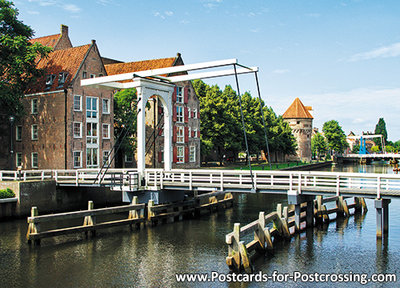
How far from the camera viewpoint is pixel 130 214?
863 inches

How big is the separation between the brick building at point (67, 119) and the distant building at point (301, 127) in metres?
68.7

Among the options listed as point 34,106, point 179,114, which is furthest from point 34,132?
point 179,114

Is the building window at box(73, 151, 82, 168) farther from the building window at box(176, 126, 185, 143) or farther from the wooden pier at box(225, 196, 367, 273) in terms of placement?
the wooden pier at box(225, 196, 367, 273)

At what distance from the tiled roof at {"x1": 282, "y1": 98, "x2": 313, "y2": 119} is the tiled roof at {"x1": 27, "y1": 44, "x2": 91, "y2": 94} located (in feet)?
239

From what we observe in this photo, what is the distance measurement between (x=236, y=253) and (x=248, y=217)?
33.7 ft

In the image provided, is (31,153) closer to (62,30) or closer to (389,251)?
(62,30)

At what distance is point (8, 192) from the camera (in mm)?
24266

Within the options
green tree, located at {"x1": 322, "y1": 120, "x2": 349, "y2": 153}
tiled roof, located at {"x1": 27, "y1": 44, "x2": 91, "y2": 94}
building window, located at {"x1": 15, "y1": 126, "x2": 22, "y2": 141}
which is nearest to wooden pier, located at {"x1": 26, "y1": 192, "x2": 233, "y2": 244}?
tiled roof, located at {"x1": 27, "y1": 44, "x2": 91, "y2": 94}

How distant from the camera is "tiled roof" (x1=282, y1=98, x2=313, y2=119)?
101 m

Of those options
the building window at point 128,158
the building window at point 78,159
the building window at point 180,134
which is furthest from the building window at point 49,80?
the building window at point 180,134

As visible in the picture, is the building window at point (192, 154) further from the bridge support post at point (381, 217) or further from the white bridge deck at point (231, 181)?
the bridge support post at point (381, 217)

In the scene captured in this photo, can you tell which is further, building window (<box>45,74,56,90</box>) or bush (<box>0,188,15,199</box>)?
building window (<box>45,74,56,90</box>)

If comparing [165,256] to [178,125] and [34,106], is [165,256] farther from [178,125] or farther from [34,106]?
[178,125]

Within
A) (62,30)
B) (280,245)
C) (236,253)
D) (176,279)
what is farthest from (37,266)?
(62,30)
